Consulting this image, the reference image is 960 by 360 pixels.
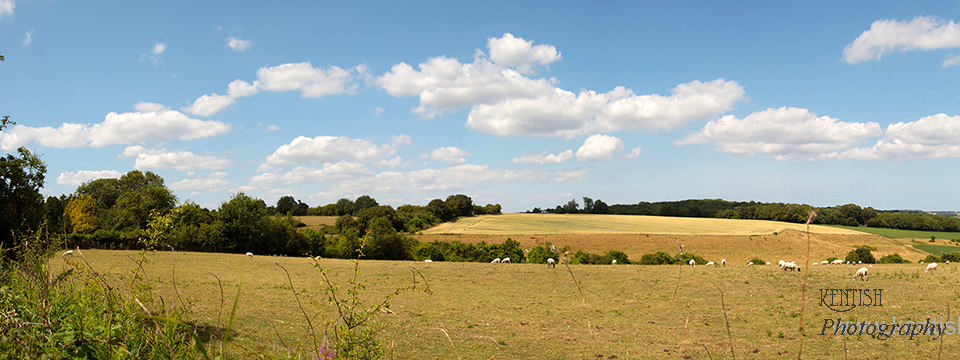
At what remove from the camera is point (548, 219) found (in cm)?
7912

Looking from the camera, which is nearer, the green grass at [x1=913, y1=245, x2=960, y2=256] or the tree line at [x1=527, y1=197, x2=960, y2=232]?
the green grass at [x1=913, y1=245, x2=960, y2=256]

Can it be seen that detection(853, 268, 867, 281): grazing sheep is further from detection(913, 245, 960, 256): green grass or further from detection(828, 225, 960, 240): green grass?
detection(828, 225, 960, 240): green grass

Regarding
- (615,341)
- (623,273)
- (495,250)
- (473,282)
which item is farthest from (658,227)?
(615,341)

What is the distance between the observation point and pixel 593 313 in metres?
15.5

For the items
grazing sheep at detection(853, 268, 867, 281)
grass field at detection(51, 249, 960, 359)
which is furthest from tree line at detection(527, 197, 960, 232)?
grass field at detection(51, 249, 960, 359)

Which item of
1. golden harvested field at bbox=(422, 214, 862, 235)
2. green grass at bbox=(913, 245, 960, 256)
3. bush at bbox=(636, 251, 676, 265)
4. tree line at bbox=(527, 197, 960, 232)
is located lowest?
bush at bbox=(636, 251, 676, 265)

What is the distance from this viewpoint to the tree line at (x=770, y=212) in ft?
214

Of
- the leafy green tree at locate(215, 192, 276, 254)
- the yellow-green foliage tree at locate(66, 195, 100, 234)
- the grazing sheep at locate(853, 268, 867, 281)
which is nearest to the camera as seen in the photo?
the grazing sheep at locate(853, 268, 867, 281)

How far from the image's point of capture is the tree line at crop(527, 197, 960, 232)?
6531cm

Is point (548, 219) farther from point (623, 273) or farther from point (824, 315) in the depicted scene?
point (824, 315)

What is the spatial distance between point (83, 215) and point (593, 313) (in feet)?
191

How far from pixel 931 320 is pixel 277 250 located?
4971 centimetres

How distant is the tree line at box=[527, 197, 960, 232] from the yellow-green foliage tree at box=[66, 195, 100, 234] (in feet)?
251

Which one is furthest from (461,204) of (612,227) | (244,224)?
(244,224)
